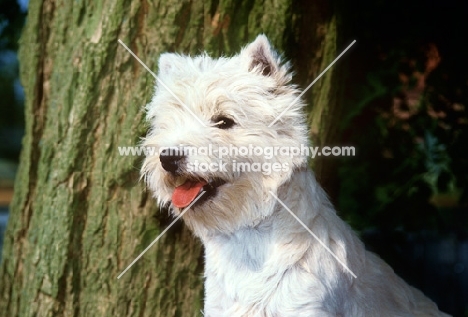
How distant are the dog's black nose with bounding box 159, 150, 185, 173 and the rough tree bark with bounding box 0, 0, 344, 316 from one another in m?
0.70

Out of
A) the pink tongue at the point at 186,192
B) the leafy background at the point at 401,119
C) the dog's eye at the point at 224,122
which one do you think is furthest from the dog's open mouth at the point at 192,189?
the leafy background at the point at 401,119

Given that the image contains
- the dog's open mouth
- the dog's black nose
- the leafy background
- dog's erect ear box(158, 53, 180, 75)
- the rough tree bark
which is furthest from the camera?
the leafy background

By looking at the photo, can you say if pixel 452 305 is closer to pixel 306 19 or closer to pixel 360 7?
pixel 360 7

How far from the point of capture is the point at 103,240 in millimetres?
3652

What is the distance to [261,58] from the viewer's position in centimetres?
311

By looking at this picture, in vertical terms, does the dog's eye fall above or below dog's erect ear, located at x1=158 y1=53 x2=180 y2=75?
below

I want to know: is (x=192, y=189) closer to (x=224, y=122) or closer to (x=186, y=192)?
(x=186, y=192)

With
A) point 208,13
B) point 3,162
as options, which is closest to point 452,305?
point 208,13

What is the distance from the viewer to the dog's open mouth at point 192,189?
305 cm

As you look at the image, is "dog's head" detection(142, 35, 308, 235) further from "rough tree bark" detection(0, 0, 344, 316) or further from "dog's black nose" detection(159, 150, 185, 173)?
"rough tree bark" detection(0, 0, 344, 316)

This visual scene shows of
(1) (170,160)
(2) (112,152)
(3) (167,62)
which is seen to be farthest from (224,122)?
(2) (112,152)

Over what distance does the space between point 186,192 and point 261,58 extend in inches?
26.2

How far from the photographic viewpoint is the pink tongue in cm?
306

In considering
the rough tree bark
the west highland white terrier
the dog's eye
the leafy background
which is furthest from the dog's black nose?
the leafy background
